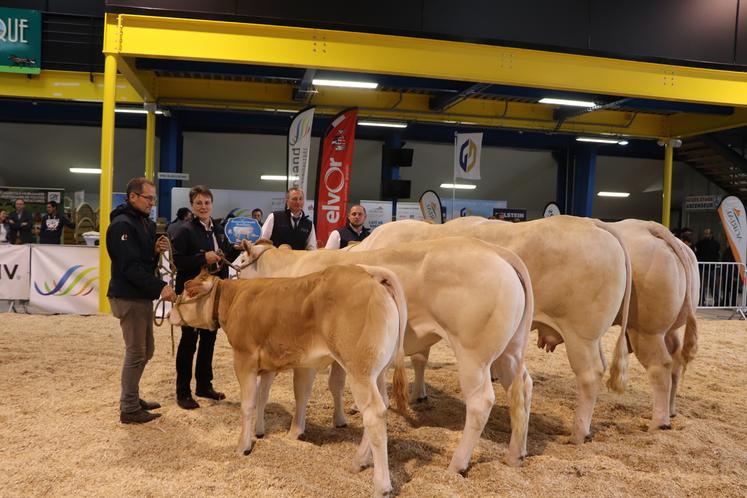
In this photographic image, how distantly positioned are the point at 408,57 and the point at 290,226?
4834mm

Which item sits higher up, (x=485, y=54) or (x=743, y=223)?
(x=485, y=54)

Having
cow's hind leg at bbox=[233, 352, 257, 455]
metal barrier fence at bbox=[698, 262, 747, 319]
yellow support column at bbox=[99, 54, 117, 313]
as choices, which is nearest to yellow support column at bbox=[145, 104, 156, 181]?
yellow support column at bbox=[99, 54, 117, 313]

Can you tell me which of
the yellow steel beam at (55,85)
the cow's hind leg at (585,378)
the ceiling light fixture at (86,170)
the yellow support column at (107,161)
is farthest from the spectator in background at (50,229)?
the cow's hind leg at (585,378)

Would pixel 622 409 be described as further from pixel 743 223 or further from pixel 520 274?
pixel 743 223

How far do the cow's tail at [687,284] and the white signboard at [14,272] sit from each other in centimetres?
893

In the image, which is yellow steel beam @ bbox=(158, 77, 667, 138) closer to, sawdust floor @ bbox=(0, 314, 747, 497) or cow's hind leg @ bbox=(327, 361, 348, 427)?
sawdust floor @ bbox=(0, 314, 747, 497)

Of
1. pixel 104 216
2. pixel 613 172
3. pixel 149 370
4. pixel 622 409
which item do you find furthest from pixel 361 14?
pixel 613 172

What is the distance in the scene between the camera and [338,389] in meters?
4.18

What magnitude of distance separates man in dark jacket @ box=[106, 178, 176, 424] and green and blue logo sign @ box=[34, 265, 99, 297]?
5.42 m

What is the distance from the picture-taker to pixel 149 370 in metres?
5.63

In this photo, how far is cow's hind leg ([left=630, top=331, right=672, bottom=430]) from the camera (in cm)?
438

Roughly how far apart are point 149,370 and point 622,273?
14.7 ft

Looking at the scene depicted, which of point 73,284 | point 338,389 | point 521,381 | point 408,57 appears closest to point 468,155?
point 408,57

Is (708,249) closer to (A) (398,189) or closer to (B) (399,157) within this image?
(A) (398,189)
